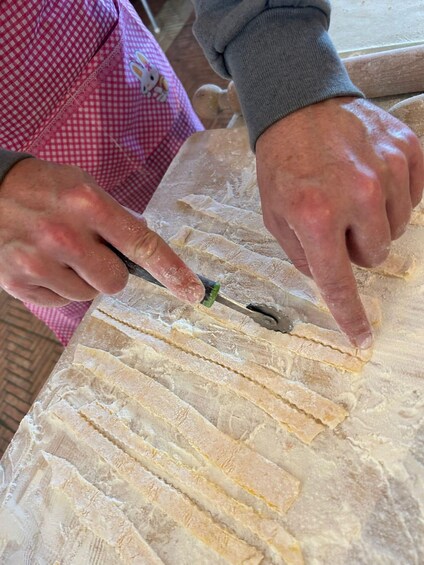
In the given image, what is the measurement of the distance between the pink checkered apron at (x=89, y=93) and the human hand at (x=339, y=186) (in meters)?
0.86

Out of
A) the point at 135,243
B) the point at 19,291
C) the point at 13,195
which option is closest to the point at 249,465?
the point at 135,243

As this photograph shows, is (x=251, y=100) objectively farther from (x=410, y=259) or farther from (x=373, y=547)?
(x=373, y=547)

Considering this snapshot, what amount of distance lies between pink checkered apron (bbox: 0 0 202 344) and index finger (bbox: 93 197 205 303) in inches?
27.4

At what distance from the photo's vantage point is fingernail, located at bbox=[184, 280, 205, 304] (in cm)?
121

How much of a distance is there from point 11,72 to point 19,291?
0.72 metres

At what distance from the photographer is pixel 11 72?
1514 millimetres

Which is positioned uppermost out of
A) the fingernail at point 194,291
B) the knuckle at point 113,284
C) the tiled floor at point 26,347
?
the knuckle at point 113,284

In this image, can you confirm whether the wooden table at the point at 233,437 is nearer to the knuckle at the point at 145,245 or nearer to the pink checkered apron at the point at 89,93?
the knuckle at the point at 145,245

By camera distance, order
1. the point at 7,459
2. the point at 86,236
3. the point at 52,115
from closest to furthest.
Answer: the point at 86,236, the point at 7,459, the point at 52,115

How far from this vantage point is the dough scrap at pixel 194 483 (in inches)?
41.7

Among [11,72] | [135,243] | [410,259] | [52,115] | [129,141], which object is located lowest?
[410,259]

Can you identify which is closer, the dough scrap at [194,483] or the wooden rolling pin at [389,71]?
the dough scrap at [194,483]

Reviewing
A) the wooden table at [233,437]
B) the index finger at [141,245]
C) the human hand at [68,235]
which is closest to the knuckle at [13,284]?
the human hand at [68,235]

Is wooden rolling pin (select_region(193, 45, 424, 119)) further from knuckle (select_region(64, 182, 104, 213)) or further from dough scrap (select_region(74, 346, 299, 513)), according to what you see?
dough scrap (select_region(74, 346, 299, 513))
